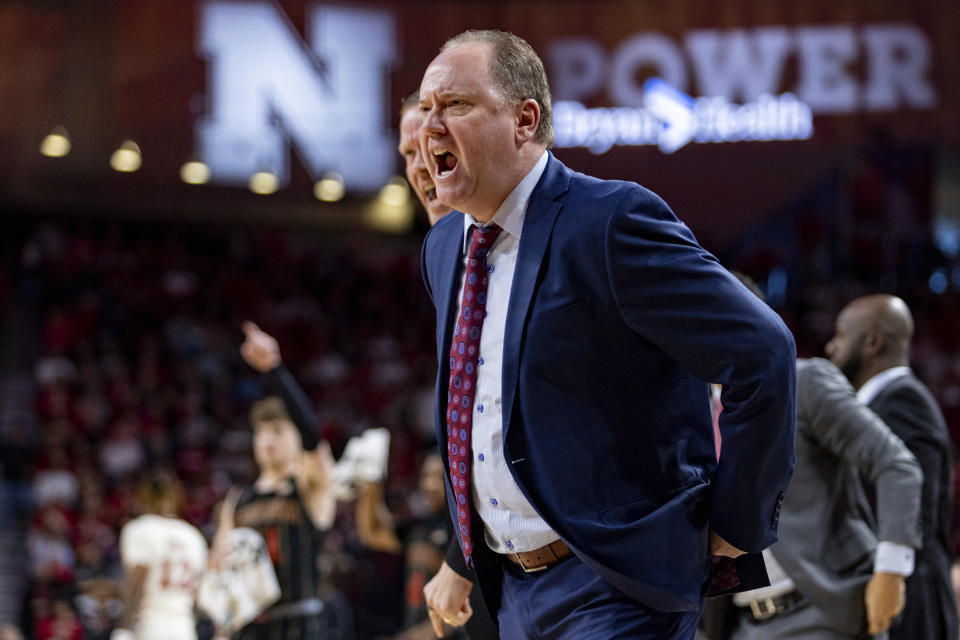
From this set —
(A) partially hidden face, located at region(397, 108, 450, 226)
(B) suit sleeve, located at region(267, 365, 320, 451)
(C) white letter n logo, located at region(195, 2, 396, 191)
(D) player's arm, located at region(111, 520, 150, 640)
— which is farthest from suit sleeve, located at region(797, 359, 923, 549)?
(C) white letter n logo, located at region(195, 2, 396, 191)

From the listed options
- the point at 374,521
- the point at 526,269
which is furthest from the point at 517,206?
the point at 374,521

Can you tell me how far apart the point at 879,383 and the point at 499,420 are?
2292 mm

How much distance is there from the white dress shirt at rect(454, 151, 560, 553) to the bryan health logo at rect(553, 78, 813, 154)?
13.4m

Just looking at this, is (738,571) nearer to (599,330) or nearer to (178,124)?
(599,330)

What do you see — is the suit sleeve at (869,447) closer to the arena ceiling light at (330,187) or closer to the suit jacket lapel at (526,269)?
the suit jacket lapel at (526,269)

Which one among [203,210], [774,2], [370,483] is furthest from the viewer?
[203,210]

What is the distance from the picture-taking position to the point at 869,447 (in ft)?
11.9

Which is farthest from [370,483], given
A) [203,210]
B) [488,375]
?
[203,210]

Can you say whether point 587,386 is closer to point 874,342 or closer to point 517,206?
point 517,206

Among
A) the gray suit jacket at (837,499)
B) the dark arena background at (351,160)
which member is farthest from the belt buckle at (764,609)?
the dark arena background at (351,160)

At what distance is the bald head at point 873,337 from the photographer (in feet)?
13.7

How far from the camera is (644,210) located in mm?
2145

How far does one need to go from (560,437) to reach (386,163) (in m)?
14.1

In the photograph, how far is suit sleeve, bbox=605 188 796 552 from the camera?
2.09 metres
